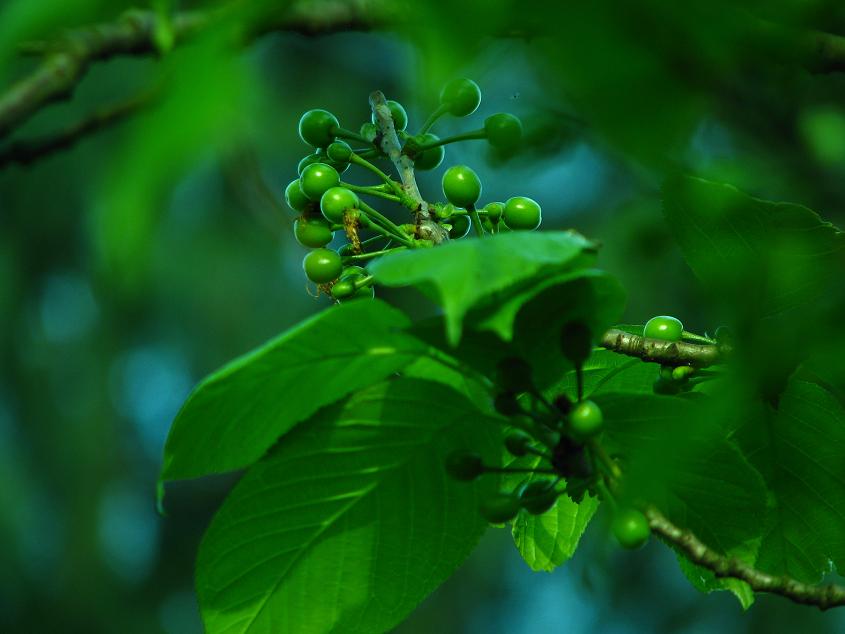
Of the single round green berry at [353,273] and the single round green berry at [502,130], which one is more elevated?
the single round green berry at [502,130]

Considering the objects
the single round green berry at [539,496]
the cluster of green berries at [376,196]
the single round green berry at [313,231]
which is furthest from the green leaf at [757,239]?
the single round green berry at [313,231]

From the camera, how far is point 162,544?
1396cm

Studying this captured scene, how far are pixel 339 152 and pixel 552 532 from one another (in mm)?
523

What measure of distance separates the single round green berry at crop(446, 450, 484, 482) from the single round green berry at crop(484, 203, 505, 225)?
304 mm

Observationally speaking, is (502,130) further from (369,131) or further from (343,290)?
(343,290)

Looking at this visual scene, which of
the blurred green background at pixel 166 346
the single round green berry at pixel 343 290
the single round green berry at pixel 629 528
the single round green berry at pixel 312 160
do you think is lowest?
the blurred green background at pixel 166 346

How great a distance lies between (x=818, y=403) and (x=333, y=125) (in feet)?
2.06

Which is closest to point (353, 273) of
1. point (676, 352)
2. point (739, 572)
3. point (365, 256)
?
point (365, 256)

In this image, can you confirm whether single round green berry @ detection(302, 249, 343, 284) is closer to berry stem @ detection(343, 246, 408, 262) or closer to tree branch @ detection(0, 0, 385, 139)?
berry stem @ detection(343, 246, 408, 262)

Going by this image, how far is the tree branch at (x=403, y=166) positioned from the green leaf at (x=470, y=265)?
11.8 inches

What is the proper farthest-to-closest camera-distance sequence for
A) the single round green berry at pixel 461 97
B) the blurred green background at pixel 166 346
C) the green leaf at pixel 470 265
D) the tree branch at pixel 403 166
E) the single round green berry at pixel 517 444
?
the blurred green background at pixel 166 346 → the single round green berry at pixel 461 97 → the tree branch at pixel 403 166 → the single round green berry at pixel 517 444 → the green leaf at pixel 470 265

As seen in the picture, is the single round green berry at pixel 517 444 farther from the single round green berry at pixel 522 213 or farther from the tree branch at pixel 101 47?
the tree branch at pixel 101 47

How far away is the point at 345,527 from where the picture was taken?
106 centimetres

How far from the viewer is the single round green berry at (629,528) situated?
899 millimetres
